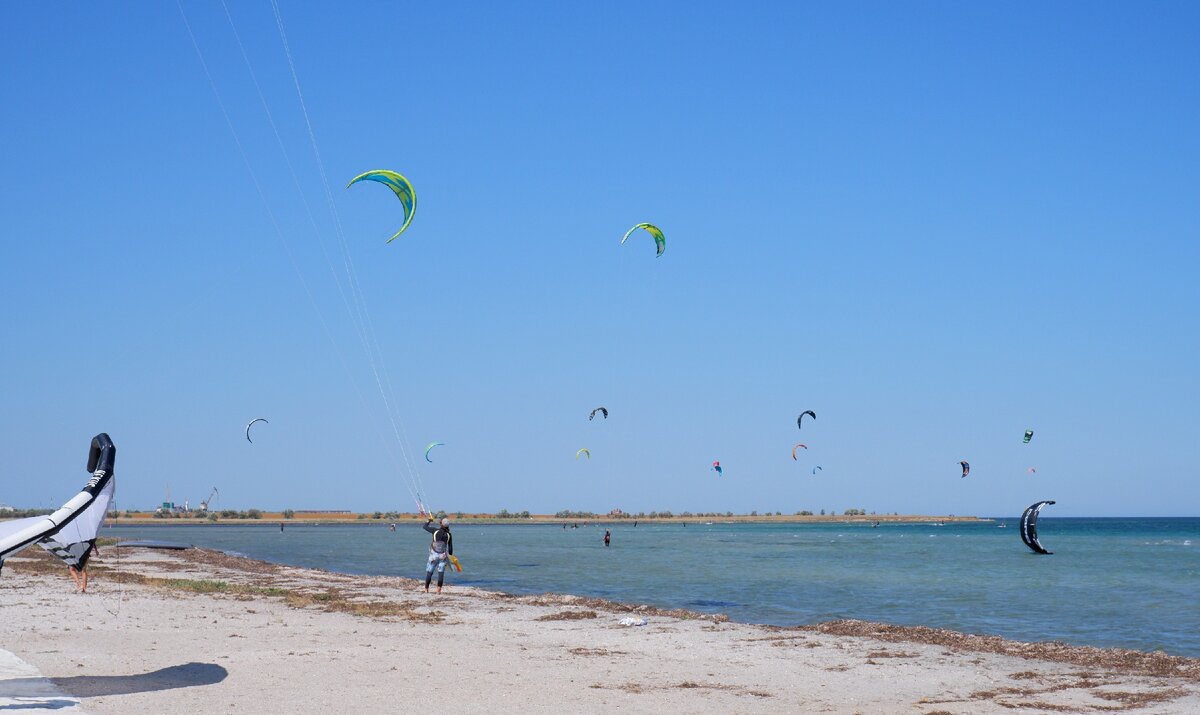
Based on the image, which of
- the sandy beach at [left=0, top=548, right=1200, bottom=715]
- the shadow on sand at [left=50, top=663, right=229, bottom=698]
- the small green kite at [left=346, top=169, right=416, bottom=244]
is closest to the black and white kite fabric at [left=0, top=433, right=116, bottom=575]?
the sandy beach at [left=0, top=548, right=1200, bottom=715]

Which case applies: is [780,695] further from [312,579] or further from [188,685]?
[312,579]

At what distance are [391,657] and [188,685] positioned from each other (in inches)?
110

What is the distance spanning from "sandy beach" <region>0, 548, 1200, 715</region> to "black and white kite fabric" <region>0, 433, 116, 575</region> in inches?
51.0

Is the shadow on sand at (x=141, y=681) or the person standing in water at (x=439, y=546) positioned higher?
the person standing in water at (x=439, y=546)

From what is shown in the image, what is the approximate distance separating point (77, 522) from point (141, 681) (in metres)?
2.33

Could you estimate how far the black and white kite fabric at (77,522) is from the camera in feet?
27.3

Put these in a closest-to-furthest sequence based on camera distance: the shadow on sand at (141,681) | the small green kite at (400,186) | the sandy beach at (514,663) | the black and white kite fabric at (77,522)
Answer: the black and white kite fabric at (77,522) → the shadow on sand at (141,681) → the sandy beach at (514,663) → the small green kite at (400,186)

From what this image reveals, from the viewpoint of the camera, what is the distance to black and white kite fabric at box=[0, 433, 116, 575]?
328 inches

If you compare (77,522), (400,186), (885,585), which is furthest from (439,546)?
(885,585)

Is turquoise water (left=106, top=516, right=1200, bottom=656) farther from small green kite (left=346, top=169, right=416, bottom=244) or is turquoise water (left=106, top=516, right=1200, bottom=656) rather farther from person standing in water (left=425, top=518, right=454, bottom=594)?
small green kite (left=346, top=169, right=416, bottom=244)

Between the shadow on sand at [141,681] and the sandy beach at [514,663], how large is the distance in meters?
0.03

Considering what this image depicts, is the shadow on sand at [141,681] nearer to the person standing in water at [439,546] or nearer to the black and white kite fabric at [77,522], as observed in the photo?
the black and white kite fabric at [77,522]

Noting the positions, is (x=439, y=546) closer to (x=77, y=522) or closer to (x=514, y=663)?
(x=514, y=663)

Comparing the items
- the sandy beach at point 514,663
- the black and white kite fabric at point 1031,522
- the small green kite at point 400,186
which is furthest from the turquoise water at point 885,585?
the small green kite at point 400,186
